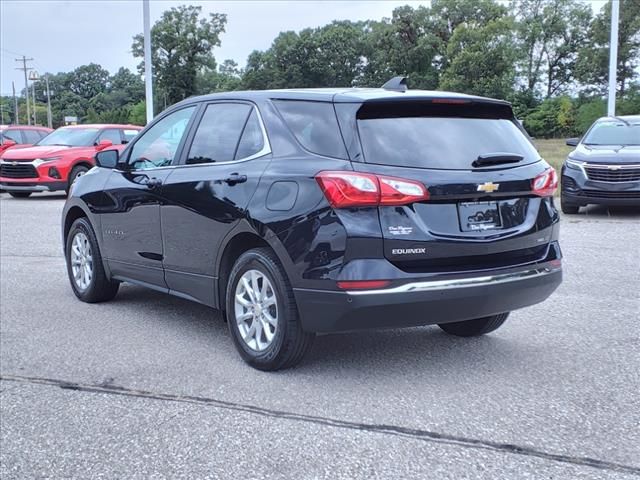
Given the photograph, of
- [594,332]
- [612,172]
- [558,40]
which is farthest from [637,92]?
[594,332]

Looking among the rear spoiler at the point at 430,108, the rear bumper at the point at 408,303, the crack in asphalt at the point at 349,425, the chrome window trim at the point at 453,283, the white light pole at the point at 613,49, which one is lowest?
the crack in asphalt at the point at 349,425

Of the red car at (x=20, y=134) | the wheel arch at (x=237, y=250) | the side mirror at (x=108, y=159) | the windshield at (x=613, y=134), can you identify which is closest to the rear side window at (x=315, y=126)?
the wheel arch at (x=237, y=250)

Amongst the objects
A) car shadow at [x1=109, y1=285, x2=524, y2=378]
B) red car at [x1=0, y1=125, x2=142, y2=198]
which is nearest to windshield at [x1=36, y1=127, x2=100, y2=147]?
red car at [x1=0, y1=125, x2=142, y2=198]

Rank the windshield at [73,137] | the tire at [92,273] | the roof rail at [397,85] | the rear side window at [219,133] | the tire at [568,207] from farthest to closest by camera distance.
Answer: the windshield at [73,137] → the tire at [568,207] → the tire at [92,273] → the rear side window at [219,133] → the roof rail at [397,85]

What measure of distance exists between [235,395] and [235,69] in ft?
378

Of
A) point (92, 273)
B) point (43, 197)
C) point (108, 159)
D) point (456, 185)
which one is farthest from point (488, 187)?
point (43, 197)

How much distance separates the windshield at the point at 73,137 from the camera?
62.2ft

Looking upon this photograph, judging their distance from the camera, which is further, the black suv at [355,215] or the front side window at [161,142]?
the front side window at [161,142]

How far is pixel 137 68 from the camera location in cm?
5741

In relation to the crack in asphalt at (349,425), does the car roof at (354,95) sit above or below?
above

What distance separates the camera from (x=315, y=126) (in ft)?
14.6

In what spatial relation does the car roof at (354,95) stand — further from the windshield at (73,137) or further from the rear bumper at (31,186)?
the windshield at (73,137)

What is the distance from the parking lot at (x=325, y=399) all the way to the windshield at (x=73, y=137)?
13.2 metres

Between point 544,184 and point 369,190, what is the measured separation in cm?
130
